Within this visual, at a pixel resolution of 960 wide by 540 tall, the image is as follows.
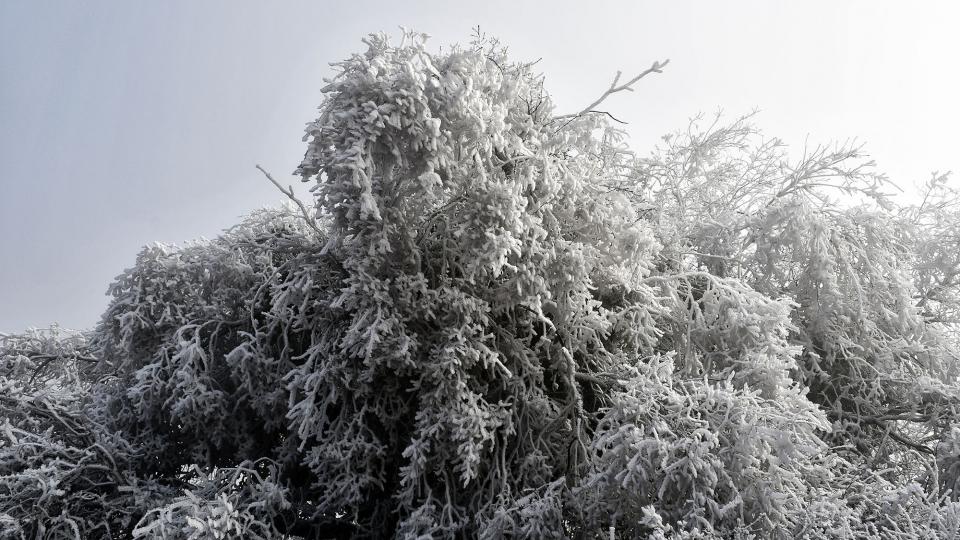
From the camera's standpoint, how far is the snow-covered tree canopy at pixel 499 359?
17.3 feet

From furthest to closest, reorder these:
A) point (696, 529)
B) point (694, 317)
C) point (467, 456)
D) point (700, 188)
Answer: point (700, 188) → point (694, 317) → point (467, 456) → point (696, 529)

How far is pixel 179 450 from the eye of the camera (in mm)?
7805

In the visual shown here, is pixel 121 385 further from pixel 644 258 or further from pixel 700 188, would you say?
pixel 700 188

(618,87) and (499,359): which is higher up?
(618,87)

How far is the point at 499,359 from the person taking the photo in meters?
6.52

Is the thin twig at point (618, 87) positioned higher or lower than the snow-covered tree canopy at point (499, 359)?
higher

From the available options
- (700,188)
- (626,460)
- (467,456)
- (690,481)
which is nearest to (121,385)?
(467,456)

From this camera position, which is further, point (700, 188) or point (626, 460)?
point (700, 188)

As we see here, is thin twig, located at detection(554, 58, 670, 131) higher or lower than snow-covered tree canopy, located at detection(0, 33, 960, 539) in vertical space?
higher

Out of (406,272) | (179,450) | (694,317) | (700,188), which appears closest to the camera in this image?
(406,272)

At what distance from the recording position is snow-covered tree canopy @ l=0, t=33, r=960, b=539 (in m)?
5.26

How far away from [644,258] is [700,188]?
Answer: 15.8 ft

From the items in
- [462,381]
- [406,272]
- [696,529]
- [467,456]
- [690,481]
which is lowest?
[696,529]

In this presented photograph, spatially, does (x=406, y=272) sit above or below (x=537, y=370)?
above
